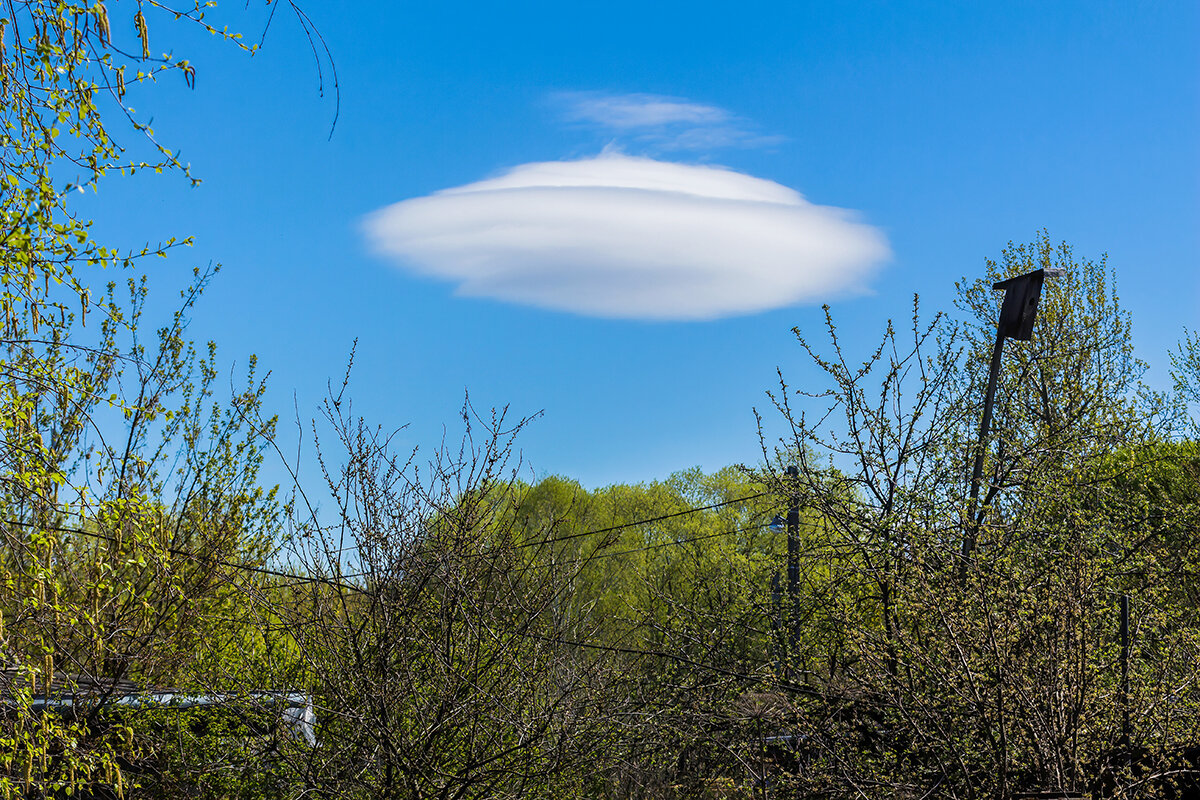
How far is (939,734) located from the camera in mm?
5859

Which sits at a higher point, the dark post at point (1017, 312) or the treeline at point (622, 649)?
the dark post at point (1017, 312)

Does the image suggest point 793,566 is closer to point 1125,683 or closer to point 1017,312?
point 1017,312

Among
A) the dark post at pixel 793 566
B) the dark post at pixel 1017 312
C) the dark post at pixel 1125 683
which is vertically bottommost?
the dark post at pixel 1125 683

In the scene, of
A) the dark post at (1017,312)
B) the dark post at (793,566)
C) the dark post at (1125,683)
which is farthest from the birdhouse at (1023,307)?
the dark post at (1125,683)

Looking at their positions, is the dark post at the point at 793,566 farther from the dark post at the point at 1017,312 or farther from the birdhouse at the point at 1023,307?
the birdhouse at the point at 1023,307

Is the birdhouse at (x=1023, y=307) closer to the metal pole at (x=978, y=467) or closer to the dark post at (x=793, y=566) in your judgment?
the metal pole at (x=978, y=467)

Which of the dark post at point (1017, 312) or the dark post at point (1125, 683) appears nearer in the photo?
the dark post at point (1125, 683)

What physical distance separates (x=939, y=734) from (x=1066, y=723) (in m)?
0.80

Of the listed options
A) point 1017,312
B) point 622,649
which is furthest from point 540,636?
point 1017,312

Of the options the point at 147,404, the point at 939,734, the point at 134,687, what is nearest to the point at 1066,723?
the point at 939,734

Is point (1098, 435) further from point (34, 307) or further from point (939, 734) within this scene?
point (34, 307)

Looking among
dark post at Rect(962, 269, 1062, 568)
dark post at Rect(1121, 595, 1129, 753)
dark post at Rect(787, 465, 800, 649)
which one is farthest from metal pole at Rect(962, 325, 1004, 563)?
dark post at Rect(787, 465, 800, 649)

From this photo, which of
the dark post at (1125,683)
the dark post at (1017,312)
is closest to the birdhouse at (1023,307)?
the dark post at (1017,312)

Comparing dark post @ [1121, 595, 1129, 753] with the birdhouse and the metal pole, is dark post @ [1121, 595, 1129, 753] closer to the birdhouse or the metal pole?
the metal pole
